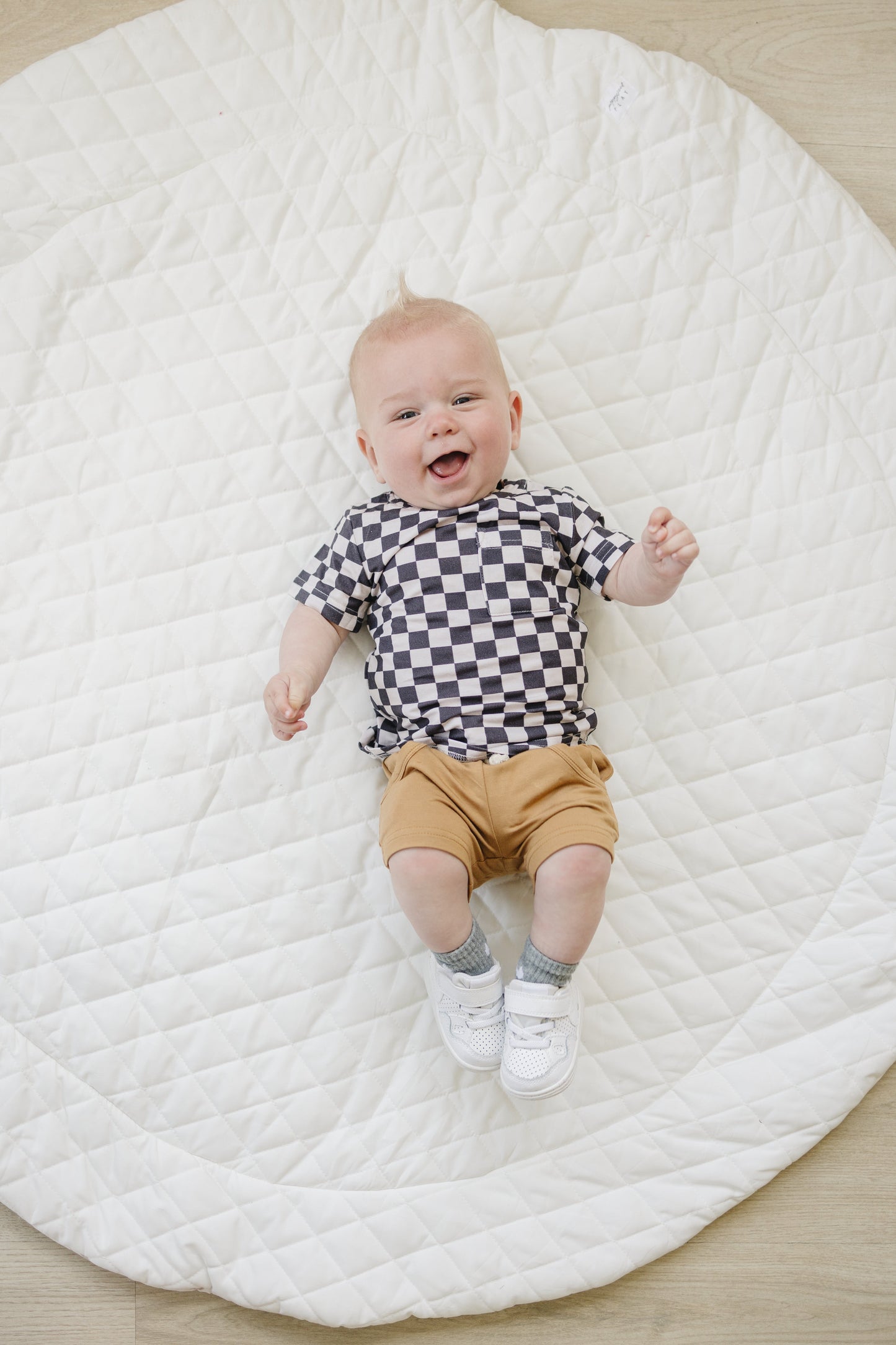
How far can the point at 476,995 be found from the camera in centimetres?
95

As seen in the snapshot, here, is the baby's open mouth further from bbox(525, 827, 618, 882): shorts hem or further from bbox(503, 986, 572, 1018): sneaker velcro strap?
bbox(503, 986, 572, 1018): sneaker velcro strap

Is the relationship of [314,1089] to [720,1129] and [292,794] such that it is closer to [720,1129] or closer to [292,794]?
[292,794]

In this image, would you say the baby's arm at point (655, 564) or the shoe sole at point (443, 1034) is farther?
the shoe sole at point (443, 1034)

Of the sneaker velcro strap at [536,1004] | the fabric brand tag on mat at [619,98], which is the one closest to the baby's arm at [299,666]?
the sneaker velcro strap at [536,1004]

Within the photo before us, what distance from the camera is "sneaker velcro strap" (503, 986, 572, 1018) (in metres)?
0.93

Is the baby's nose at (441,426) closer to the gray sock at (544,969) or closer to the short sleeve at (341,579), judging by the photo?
the short sleeve at (341,579)

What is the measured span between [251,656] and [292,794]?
155 mm

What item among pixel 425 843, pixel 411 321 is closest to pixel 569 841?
pixel 425 843

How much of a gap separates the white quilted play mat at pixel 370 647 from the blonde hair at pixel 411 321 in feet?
0.22

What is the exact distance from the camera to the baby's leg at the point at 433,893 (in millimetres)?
904

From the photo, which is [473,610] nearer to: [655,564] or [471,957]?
[655,564]

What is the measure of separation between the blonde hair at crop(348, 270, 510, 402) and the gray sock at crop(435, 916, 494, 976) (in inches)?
22.2

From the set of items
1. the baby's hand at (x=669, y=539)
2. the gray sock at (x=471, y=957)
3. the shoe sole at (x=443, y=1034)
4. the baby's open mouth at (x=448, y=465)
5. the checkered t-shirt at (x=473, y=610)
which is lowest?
the shoe sole at (x=443, y=1034)

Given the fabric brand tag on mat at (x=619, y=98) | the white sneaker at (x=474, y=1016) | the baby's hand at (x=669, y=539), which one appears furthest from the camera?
the fabric brand tag on mat at (x=619, y=98)
